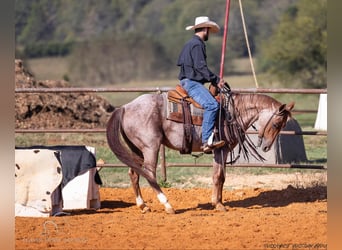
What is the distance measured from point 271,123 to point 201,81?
109cm

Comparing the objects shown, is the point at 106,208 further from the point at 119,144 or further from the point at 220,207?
the point at 220,207

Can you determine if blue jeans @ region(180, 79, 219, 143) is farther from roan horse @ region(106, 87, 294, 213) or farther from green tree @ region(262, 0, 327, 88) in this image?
green tree @ region(262, 0, 327, 88)

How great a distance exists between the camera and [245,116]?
967 centimetres

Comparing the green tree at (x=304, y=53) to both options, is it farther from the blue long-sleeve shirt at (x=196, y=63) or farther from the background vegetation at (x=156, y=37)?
the blue long-sleeve shirt at (x=196, y=63)

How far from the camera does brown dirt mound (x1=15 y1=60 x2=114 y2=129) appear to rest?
60.6ft

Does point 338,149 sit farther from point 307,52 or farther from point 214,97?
point 307,52

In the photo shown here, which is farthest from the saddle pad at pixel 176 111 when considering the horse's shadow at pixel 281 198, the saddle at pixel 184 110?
the horse's shadow at pixel 281 198

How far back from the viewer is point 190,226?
797 centimetres

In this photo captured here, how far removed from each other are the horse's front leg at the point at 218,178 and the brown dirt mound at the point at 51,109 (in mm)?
9309

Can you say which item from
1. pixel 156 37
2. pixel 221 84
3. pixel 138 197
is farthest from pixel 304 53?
pixel 138 197

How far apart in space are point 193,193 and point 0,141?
6669mm

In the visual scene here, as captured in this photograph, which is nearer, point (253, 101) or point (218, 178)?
point (218, 178)

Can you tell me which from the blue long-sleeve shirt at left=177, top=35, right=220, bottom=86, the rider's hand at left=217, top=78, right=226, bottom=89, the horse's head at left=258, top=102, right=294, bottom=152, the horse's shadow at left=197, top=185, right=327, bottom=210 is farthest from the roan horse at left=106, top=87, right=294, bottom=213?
the horse's shadow at left=197, top=185, right=327, bottom=210

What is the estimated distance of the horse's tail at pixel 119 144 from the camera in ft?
30.2
